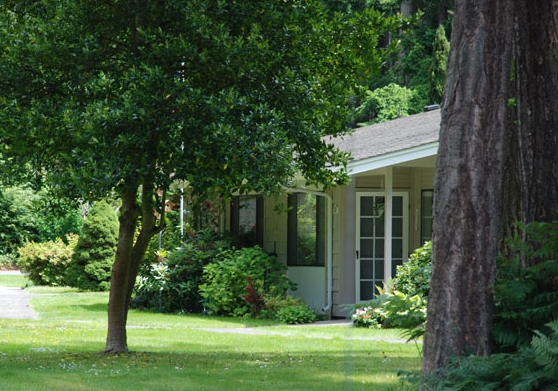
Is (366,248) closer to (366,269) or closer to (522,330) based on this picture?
(366,269)

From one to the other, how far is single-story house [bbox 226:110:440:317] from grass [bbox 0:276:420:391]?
2182 millimetres

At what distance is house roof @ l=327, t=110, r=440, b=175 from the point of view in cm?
1736

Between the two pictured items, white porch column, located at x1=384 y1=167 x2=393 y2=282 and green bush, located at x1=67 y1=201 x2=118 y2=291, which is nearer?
white porch column, located at x1=384 y1=167 x2=393 y2=282

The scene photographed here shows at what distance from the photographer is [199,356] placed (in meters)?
12.8

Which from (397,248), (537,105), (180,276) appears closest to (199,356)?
(537,105)

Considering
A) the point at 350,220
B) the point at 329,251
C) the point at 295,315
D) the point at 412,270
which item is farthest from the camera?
the point at 350,220

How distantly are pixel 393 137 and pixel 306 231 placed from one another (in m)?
2.73

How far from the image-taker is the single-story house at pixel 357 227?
19.1 metres

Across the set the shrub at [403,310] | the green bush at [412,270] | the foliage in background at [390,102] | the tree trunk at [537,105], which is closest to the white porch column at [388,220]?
the green bush at [412,270]

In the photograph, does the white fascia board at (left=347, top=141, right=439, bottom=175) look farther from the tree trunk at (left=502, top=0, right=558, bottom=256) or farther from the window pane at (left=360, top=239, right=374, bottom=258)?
the tree trunk at (left=502, top=0, right=558, bottom=256)

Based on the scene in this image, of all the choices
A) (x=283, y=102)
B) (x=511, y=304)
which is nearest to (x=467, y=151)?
(x=511, y=304)

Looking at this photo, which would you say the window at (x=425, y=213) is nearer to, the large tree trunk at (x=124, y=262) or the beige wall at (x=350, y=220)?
the beige wall at (x=350, y=220)

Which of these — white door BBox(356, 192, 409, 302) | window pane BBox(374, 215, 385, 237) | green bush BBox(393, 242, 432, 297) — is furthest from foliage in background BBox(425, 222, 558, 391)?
window pane BBox(374, 215, 385, 237)

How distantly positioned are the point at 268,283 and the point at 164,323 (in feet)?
8.22
